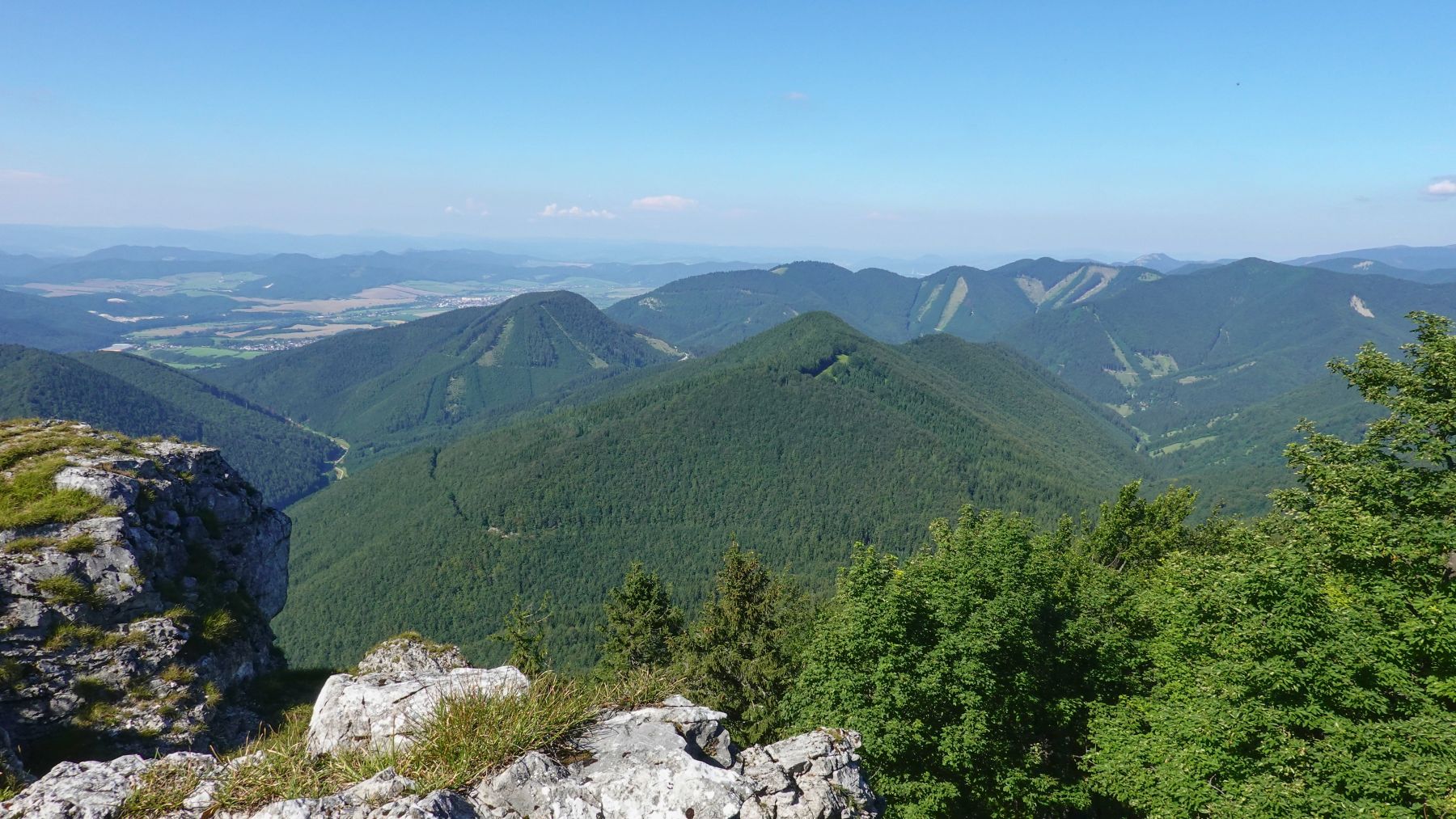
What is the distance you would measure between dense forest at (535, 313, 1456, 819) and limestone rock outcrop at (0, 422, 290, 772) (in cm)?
1830

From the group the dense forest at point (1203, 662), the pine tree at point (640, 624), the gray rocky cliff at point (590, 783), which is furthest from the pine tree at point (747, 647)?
the gray rocky cliff at point (590, 783)

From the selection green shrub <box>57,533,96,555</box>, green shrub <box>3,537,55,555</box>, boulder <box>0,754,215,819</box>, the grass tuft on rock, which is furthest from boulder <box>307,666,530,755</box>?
green shrub <box>3,537,55,555</box>

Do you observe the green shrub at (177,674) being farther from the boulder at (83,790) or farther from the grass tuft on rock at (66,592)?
the boulder at (83,790)

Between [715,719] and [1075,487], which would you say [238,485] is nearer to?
[715,719]

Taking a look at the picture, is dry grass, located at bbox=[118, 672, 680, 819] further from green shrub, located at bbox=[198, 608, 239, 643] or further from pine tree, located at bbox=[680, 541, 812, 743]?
pine tree, located at bbox=[680, 541, 812, 743]

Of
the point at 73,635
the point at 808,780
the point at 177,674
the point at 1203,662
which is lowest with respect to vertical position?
the point at 177,674

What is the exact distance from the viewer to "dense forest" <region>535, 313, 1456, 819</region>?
1566cm

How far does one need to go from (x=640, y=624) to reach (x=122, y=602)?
28.8 metres

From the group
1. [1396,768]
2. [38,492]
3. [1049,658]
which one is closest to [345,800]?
[1396,768]

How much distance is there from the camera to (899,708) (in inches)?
830

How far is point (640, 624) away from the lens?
44.7 m

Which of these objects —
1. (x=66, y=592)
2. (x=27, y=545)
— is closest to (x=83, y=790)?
(x=66, y=592)

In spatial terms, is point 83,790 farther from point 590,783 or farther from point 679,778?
point 679,778

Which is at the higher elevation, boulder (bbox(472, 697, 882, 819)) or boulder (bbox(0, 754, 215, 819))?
boulder (bbox(0, 754, 215, 819))
